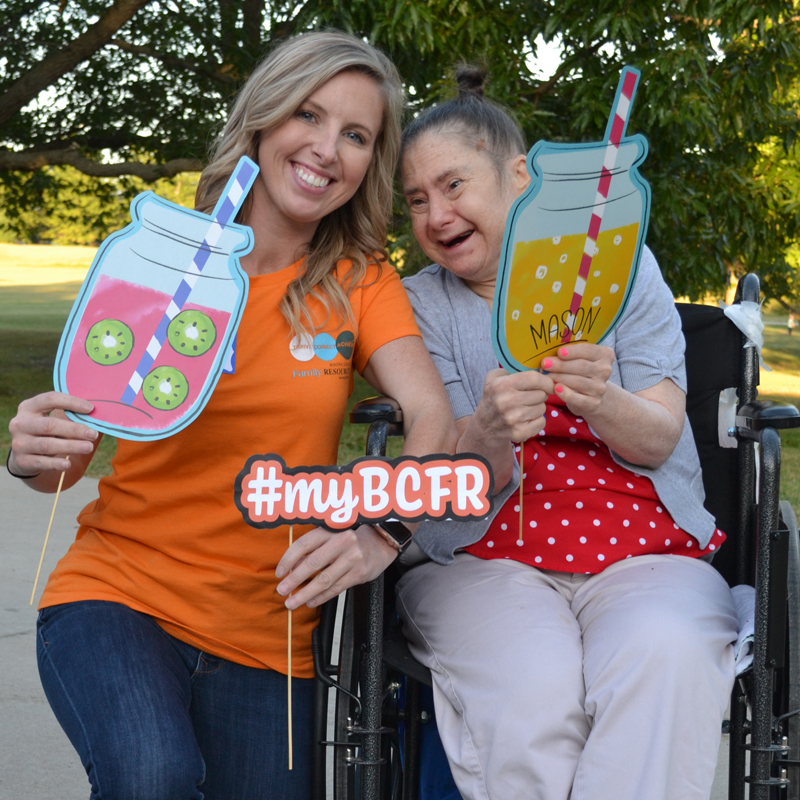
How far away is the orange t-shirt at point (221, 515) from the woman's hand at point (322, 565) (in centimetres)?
22

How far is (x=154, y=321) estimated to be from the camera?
1.45 metres

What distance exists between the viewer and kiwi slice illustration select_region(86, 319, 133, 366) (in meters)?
1.43

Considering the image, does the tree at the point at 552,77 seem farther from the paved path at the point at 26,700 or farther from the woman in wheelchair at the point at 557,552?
the paved path at the point at 26,700

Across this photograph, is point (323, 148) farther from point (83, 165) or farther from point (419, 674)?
point (83, 165)

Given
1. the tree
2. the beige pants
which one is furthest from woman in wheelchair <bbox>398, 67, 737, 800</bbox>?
the tree

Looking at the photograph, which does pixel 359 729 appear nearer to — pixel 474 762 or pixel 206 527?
pixel 474 762

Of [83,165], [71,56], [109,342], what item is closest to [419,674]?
[109,342]

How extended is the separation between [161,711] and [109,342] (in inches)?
22.2

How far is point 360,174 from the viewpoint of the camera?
174 centimetres

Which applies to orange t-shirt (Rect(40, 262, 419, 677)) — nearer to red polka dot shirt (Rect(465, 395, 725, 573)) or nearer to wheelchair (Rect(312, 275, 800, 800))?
wheelchair (Rect(312, 275, 800, 800))

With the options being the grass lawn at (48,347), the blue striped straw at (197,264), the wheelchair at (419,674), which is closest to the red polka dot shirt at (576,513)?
the wheelchair at (419,674)

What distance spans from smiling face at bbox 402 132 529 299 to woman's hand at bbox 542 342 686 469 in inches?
16.3

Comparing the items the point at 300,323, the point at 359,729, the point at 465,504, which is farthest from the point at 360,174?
the point at 359,729

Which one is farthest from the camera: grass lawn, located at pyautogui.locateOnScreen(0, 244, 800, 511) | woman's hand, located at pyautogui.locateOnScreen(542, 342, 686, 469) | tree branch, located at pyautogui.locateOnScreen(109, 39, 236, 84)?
tree branch, located at pyautogui.locateOnScreen(109, 39, 236, 84)
